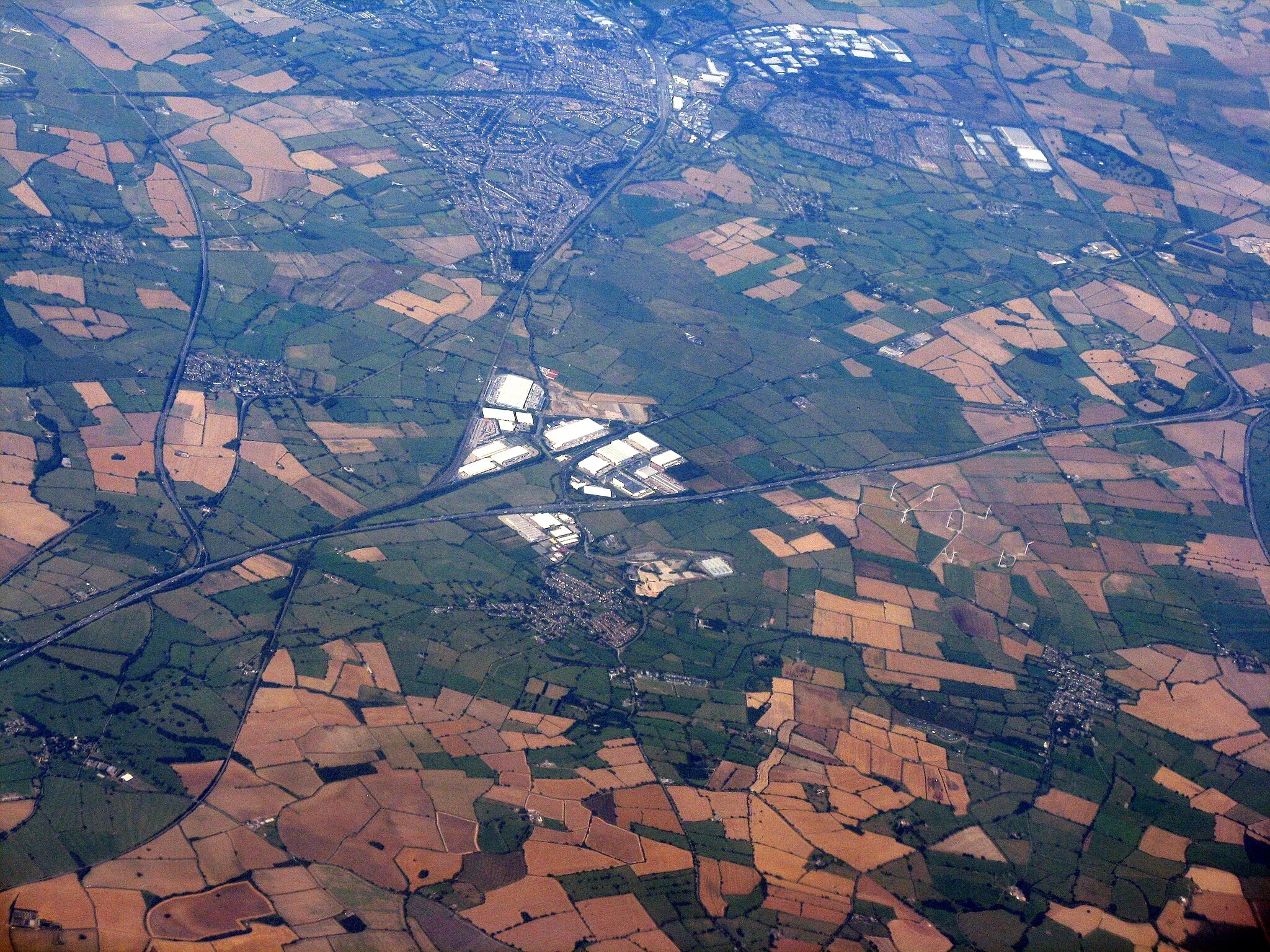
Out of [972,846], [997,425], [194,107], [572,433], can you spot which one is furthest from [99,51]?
[972,846]

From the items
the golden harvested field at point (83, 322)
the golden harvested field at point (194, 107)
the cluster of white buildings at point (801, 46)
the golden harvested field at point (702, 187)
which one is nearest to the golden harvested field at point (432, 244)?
Result: the golden harvested field at point (702, 187)

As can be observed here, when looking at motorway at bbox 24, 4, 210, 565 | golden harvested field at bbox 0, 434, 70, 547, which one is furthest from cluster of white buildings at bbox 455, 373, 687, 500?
golden harvested field at bbox 0, 434, 70, 547

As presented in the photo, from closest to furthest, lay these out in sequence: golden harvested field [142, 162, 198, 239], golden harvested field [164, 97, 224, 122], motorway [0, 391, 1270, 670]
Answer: motorway [0, 391, 1270, 670] → golden harvested field [142, 162, 198, 239] → golden harvested field [164, 97, 224, 122]

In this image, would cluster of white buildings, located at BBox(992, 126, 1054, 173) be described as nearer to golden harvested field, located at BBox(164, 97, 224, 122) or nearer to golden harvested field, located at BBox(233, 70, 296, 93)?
golden harvested field, located at BBox(233, 70, 296, 93)

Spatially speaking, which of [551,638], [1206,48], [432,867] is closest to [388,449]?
[551,638]

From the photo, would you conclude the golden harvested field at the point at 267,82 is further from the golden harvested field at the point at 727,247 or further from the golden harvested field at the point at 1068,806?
the golden harvested field at the point at 1068,806
